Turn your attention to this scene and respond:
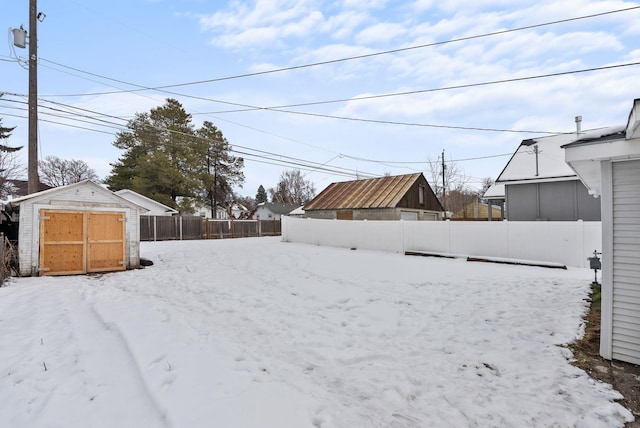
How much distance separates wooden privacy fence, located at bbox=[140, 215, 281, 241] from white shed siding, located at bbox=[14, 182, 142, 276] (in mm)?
10610

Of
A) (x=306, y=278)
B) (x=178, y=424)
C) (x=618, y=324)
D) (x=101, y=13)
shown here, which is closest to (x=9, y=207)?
(x=101, y=13)

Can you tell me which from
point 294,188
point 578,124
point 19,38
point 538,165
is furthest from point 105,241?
point 294,188

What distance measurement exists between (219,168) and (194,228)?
1042 centimetres

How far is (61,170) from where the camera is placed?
38781mm

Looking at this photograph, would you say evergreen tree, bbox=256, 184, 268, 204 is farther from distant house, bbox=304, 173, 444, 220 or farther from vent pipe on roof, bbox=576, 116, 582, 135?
vent pipe on roof, bbox=576, 116, 582, 135

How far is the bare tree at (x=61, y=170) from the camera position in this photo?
123 ft

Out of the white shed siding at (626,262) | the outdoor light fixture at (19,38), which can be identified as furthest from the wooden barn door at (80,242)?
the white shed siding at (626,262)

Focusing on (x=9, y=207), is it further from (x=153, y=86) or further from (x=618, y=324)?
(x=618, y=324)

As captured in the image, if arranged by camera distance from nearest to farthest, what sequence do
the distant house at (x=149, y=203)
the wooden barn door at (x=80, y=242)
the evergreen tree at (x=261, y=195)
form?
the wooden barn door at (x=80, y=242), the distant house at (x=149, y=203), the evergreen tree at (x=261, y=195)

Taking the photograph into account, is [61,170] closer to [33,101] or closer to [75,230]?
[33,101]

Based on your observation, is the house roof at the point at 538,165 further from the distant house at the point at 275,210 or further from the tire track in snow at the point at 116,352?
the distant house at the point at 275,210

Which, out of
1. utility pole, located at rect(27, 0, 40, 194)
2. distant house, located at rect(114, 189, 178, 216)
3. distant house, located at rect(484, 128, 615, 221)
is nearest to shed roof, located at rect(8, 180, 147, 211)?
utility pole, located at rect(27, 0, 40, 194)

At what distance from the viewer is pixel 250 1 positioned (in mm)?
10188

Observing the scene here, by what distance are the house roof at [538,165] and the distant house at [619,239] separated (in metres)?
10.3
